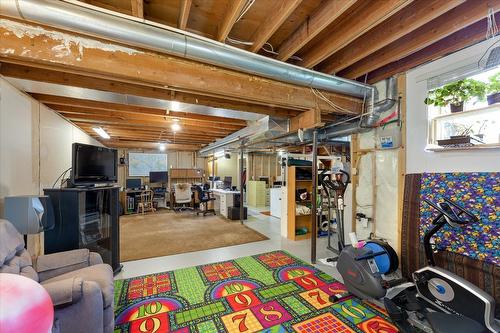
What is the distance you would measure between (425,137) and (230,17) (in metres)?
2.62

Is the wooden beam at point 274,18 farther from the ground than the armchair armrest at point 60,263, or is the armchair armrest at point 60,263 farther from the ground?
the wooden beam at point 274,18

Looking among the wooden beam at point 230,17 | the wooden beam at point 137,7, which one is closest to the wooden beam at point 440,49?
the wooden beam at point 230,17

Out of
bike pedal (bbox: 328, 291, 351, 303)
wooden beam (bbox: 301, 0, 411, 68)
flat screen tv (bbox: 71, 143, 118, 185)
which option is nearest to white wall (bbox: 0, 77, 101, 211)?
flat screen tv (bbox: 71, 143, 118, 185)

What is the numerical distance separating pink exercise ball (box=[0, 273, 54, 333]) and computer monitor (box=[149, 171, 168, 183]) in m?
8.17

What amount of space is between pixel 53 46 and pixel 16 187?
1.67m

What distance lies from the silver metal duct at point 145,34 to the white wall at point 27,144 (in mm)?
1290

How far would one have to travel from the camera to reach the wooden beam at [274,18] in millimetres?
1710

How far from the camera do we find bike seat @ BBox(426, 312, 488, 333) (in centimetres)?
153

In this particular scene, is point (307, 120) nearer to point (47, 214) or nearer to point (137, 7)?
point (137, 7)

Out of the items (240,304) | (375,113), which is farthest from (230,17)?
(240,304)

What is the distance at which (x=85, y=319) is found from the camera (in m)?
1.47

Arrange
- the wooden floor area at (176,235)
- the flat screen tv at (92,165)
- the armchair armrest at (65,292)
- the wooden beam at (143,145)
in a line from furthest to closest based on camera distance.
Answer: the wooden beam at (143,145) < the wooden floor area at (176,235) < the flat screen tv at (92,165) < the armchair armrest at (65,292)

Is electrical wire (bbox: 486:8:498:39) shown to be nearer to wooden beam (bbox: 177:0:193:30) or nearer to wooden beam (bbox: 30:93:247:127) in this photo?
wooden beam (bbox: 177:0:193:30)

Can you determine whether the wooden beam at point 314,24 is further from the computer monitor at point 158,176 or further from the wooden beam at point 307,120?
the computer monitor at point 158,176
